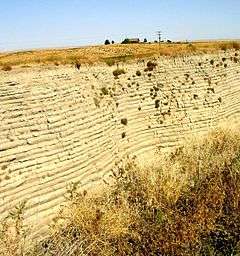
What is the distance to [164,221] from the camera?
972 centimetres

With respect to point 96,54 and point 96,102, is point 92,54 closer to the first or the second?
point 96,54

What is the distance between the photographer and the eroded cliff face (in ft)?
44.4

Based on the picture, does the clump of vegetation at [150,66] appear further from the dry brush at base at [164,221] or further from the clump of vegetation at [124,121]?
the dry brush at base at [164,221]

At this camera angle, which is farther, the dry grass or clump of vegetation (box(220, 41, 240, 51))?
clump of vegetation (box(220, 41, 240, 51))

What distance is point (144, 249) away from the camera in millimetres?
9250

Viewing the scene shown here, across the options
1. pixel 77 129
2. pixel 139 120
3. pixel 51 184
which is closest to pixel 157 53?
pixel 139 120

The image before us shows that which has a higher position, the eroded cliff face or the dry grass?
the dry grass

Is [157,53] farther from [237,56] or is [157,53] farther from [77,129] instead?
[77,129]

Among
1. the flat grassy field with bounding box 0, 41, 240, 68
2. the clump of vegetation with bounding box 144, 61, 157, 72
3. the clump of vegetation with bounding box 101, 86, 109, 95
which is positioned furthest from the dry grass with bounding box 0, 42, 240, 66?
the clump of vegetation with bounding box 101, 86, 109, 95

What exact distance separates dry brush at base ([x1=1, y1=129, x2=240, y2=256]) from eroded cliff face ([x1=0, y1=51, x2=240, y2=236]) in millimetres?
1707

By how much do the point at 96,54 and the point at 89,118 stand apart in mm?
9317

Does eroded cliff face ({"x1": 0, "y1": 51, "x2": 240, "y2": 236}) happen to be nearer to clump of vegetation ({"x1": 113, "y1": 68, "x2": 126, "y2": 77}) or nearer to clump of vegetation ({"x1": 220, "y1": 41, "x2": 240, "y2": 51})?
clump of vegetation ({"x1": 113, "y1": 68, "x2": 126, "y2": 77})

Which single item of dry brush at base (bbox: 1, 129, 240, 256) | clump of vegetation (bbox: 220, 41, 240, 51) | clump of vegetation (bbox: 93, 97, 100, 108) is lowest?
dry brush at base (bbox: 1, 129, 240, 256)

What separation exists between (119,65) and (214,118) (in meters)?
5.86
